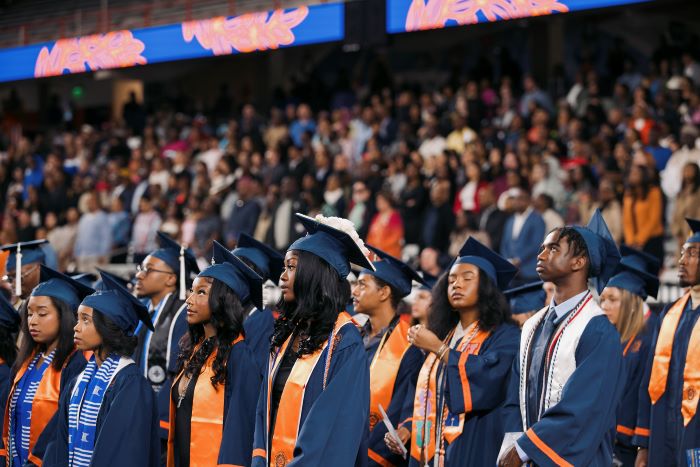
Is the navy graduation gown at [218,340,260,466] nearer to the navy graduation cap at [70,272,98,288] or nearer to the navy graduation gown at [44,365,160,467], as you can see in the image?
the navy graduation gown at [44,365,160,467]

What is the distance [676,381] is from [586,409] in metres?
1.82

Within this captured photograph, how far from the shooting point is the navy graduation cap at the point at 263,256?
707 cm

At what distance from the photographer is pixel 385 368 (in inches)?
256

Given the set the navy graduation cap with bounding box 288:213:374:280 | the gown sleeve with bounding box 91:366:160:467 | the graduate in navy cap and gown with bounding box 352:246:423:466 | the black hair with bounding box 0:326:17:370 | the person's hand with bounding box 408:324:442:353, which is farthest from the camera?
the black hair with bounding box 0:326:17:370

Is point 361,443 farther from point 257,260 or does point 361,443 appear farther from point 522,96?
point 522,96

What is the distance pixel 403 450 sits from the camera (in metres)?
5.93

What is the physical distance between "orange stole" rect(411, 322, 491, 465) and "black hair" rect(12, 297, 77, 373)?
1.97m

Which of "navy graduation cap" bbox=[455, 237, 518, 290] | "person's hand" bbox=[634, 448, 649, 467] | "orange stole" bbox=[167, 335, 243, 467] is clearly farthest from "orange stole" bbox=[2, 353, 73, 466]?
"person's hand" bbox=[634, 448, 649, 467]

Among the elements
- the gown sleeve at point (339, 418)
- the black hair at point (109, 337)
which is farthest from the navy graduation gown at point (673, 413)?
the black hair at point (109, 337)

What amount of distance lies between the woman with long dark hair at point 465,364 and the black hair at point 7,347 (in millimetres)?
2567

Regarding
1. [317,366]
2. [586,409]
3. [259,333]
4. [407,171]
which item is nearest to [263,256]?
[259,333]

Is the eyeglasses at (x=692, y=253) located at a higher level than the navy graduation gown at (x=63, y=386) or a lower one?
higher

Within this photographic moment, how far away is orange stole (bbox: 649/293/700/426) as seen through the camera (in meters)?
6.37

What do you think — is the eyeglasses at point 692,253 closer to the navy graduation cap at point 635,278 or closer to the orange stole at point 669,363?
the orange stole at point 669,363
